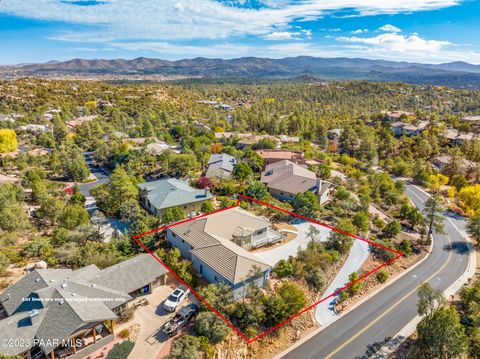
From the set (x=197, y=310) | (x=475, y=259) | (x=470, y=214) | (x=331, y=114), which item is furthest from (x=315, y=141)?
(x=197, y=310)

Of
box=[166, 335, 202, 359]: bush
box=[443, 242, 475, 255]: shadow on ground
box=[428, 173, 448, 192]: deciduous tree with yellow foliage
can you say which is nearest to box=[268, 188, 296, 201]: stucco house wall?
box=[443, 242, 475, 255]: shadow on ground

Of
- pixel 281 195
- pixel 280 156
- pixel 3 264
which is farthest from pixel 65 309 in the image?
pixel 280 156

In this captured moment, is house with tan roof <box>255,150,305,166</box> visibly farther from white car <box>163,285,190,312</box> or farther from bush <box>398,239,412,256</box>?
white car <box>163,285,190,312</box>

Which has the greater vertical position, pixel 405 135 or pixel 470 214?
pixel 405 135

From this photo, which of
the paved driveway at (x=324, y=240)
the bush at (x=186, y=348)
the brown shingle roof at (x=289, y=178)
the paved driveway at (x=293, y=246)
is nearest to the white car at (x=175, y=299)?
the bush at (x=186, y=348)

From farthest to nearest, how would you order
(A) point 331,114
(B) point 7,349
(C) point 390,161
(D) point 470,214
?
1. (A) point 331,114
2. (C) point 390,161
3. (D) point 470,214
4. (B) point 7,349

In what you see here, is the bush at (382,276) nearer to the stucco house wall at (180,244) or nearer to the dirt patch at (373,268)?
the dirt patch at (373,268)

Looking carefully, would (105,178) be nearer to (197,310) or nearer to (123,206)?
(123,206)
